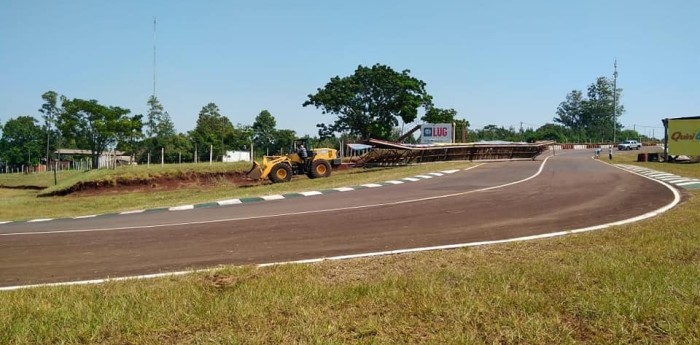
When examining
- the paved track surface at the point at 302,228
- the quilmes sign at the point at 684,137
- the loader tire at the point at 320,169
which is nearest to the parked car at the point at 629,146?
the quilmes sign at the point at 684,137

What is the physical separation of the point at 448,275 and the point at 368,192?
449 inches

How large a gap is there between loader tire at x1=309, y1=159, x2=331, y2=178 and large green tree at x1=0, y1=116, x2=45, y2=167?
93.9m

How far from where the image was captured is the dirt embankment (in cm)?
3103

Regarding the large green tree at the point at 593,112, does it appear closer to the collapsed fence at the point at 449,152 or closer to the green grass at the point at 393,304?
the collapsed fence at the point at 449,152

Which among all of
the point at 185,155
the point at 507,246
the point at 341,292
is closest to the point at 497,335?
the point at 341,292

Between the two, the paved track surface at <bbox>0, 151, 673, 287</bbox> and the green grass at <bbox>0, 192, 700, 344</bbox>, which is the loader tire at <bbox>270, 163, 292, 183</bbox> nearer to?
the paved track surface at <bbox>0, 151, 673, 287</bbox>

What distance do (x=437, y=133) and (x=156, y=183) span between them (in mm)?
28672

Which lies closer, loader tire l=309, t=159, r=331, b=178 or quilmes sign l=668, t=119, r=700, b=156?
loader tire l=309, t=159, r=331, b=178

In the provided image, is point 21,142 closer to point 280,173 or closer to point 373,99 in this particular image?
point 373,99

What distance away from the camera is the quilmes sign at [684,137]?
1351 inches

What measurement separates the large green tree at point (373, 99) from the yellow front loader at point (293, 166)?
1354 inches

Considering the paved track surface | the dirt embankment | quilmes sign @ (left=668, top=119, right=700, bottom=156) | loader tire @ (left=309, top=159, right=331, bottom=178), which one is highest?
quilmes sign @ (left=668, top=119, right=700, bottom=156)

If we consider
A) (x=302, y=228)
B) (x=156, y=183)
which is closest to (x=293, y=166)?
(x=156, y=183)

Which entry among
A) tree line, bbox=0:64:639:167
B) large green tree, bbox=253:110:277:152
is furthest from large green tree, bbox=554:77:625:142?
large green tree, bbox=253:110:277:152
